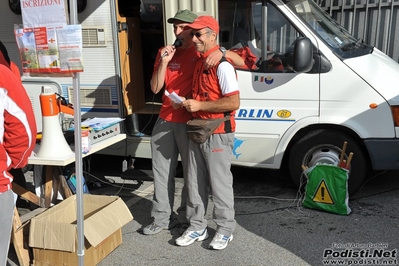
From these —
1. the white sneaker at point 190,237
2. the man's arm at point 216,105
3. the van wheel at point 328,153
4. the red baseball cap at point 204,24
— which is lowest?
the white sneaker at point 190,237

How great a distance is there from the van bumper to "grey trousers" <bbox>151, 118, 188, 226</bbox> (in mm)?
1822

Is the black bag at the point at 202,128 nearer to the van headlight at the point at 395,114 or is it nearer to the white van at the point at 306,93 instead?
the white van at the point at 306,93

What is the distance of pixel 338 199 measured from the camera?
4.48 meters

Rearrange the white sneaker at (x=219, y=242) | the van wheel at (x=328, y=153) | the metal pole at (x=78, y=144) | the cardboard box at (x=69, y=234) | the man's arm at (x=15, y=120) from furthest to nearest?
the van wheel at (x=328, y=153)
the white sneaker at (x=219, y=242)
the cardboard box at (x=69, y=234)
the metal pole at (x=78, y=144)
the man's arm at (x=15, y=120)

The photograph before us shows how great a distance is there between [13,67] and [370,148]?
3279 mm

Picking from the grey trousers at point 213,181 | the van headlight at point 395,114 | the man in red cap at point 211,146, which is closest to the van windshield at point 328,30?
the van headlight at point 395,114

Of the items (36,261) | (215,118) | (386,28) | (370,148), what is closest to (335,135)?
(370,148)

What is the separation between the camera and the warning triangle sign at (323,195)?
14.7 ft

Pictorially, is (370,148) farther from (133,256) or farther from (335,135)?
(133,256)

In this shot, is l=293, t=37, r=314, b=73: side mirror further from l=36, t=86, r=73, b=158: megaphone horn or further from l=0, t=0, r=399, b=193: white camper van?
l=36, t=86, r=73, b=158: megaphone horn

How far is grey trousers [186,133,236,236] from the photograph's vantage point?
3.76m

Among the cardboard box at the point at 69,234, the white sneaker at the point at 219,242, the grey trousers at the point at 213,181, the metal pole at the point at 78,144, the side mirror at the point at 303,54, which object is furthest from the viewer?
the side mirror at the point at 303,54

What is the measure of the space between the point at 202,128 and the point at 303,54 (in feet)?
4.57

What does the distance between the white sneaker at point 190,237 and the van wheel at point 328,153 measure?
1.33 meters
